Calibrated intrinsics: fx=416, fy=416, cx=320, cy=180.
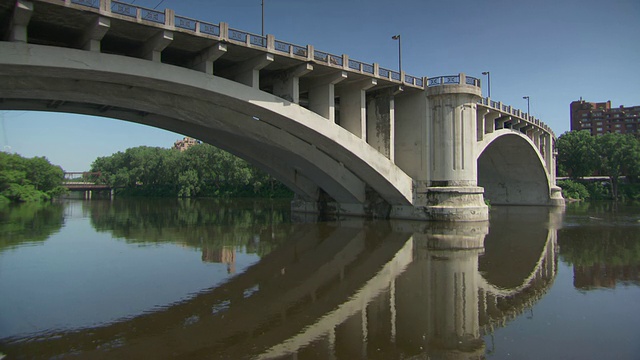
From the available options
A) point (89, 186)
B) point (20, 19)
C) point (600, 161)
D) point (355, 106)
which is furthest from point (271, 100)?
point (89, 186)

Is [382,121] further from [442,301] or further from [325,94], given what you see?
[442,301]

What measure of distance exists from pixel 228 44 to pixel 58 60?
6.53 metres

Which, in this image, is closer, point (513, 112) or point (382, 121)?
point (382, 121)

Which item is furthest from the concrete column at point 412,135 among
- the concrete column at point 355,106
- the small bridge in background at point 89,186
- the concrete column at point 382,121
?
the small bridge in background at point 89,186

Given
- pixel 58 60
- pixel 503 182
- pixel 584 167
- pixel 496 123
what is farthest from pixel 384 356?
pixel 584 167

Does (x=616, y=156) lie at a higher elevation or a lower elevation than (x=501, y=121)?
lower

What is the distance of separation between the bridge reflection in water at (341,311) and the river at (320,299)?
0.13ft

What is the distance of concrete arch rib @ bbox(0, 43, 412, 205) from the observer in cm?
1503

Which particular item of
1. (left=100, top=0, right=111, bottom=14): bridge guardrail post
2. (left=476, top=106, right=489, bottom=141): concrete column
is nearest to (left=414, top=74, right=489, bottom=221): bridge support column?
(left=476, top=106, right=489, bottom=141): concrete column

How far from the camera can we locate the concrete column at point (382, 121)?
26.8 meters

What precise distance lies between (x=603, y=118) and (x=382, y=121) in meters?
123

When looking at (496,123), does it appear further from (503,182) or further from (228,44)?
(228,44)

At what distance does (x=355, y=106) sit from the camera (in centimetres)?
2516

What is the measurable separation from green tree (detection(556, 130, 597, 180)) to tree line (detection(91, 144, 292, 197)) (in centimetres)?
5018
